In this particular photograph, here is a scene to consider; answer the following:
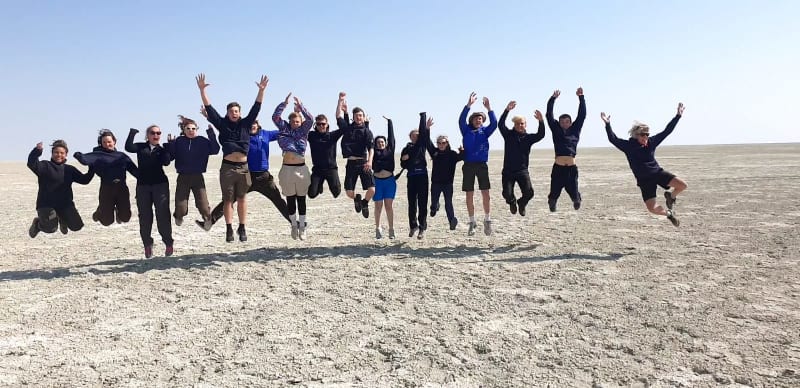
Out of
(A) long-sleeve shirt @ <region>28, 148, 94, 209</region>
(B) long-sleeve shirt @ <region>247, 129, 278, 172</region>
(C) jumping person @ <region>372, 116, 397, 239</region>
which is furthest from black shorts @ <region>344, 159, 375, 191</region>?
(A) long-sleeve shirt @ <region>28, 148, 94, 209</region>

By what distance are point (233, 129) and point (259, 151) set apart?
2.11 ft

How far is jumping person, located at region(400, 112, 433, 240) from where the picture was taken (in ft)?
30.1

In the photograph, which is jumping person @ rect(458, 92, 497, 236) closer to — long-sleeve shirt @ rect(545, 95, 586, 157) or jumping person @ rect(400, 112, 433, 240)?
jumping person @ rect(400, 112, 433, 240)

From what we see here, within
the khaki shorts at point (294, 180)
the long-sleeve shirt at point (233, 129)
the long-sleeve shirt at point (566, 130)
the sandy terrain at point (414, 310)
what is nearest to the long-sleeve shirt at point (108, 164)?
the long-sleeve shirt at point (233, 129)

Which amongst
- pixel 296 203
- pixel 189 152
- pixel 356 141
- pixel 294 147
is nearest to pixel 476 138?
pixel 356 141

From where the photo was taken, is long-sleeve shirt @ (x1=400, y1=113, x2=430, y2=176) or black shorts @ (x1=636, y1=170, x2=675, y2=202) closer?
black shorts @ (x1=636, y1=170, x2=675, y2=202)

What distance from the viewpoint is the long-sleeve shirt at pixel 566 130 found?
9.27 meters

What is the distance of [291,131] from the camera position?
869 cm

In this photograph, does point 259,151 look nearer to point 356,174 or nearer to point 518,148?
point 356,174

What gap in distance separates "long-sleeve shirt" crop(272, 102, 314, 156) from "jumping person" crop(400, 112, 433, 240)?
6.18 feet

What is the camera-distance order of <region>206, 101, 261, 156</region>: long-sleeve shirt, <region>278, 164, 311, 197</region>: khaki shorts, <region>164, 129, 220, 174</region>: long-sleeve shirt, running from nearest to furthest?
1. <region>164, 129, 220, 174</region>: long-sleeve shirt
2. <region>206, 101, 261, 156</region>: long-sleeve shirt
3. <region>278, 164, 311, 197</region>: khaki shorts

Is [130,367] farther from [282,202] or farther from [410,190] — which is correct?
[410,190]

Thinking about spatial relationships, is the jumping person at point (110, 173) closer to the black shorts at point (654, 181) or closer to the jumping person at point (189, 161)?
the jumping person at point (189, 161)

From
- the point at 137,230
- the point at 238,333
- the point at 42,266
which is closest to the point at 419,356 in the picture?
the point at 238,333
